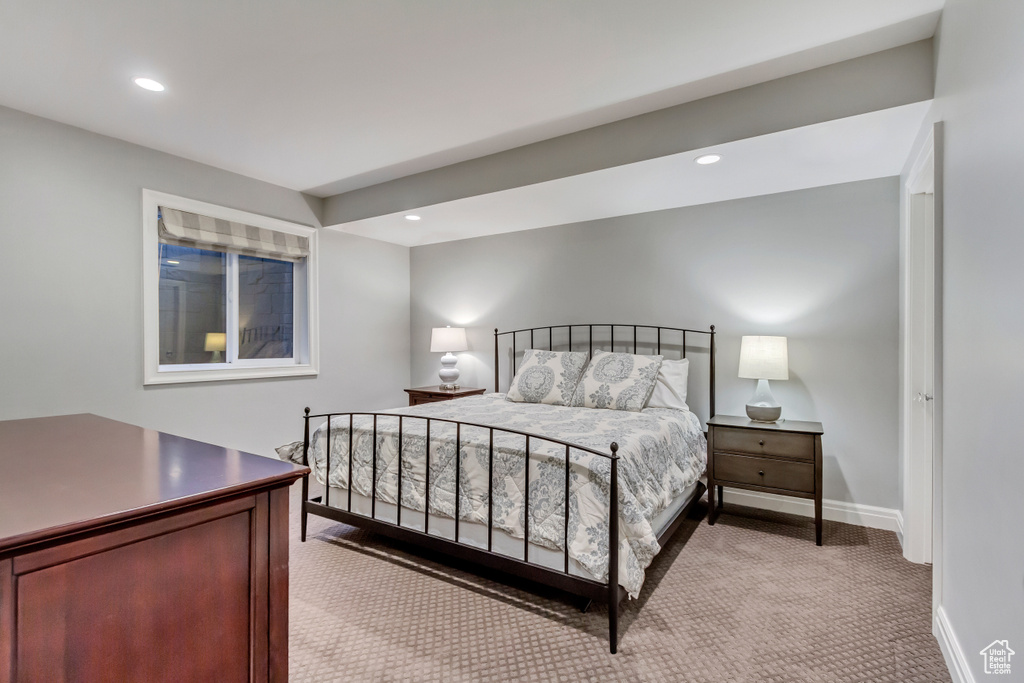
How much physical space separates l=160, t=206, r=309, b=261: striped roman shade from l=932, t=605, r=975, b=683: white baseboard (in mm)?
4550

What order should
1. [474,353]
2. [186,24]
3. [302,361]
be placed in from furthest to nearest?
1. [474,353]
2. [302,361]
3. [186,24]

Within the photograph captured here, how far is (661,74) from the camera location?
237 centimetres

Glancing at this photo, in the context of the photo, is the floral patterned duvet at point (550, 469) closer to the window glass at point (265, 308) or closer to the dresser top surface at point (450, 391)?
the dresser top surface at point (450, 391)

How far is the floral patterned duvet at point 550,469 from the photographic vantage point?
6.41 feet

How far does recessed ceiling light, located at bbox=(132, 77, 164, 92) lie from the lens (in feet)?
7.91

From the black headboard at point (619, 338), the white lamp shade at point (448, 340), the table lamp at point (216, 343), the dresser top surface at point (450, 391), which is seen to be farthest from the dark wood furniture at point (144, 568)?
the white lamp shade at point (448, 340)

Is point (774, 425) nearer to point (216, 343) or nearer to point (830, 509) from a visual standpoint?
point (830, 509)

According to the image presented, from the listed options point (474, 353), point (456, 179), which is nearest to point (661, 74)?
point (456, 179)

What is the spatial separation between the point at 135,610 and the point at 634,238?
3.70m

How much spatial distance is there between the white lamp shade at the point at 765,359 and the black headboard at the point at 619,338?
0.38 metres

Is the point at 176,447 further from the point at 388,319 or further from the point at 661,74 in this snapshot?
the point at 388,319

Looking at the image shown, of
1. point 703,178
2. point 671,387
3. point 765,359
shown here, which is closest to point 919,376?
A: point 765,359

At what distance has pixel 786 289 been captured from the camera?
3.31m

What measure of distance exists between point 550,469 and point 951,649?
4.99ft
